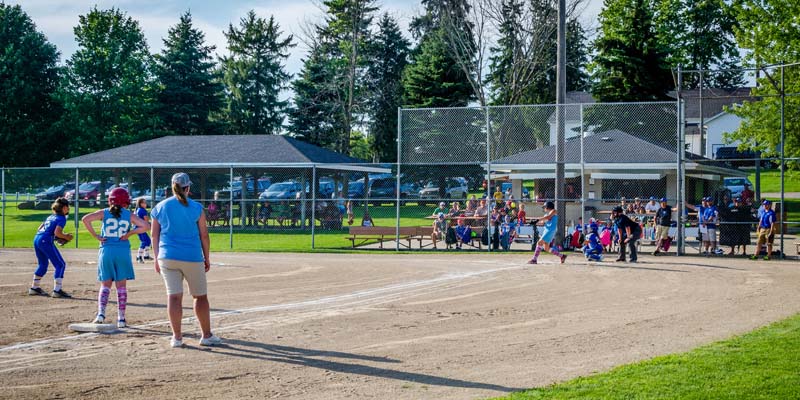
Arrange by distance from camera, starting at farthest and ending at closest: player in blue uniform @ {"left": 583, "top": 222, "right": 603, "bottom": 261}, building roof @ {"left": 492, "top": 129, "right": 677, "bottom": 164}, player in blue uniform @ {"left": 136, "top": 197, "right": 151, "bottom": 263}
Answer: building roof @ {"left": 492, "top": 129, "right": 677, "bottom": 164}
player in blue uniform @ {"left": 583, "top": 222, "right": 603, "bottom": 261}
player in blue uniform @ {"left": 136, "top": 197, "right": 151, "bottom": 263}

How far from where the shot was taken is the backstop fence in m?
23.8

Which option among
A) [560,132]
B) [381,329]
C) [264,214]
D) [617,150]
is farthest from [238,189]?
[381,329]

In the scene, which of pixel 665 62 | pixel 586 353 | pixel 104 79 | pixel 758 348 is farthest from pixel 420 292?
pixel 104 79

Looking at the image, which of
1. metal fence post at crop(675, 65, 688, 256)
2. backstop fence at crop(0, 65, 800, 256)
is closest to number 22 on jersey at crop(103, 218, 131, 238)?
backstop fence at crop(0, 65, 800, 256)

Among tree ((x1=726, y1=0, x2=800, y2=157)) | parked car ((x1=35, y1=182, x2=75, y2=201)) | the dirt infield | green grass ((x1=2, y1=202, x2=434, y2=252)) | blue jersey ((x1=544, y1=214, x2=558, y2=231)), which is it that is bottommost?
the dirt infield

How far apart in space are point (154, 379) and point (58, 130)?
49869 mm

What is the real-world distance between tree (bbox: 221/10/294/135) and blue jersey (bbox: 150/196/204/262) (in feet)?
195

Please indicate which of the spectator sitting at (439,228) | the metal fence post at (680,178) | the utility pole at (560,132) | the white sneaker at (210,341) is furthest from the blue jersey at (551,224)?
the white sneaker at (210,341)

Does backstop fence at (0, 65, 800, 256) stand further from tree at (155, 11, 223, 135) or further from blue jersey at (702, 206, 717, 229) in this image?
tree at (155, 11, 223, 135)

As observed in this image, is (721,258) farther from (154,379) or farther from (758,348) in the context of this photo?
(154,379)

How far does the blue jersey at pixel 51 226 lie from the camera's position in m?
13.6

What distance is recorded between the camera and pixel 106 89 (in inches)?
2303

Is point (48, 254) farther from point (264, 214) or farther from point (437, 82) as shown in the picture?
point (437, 82)

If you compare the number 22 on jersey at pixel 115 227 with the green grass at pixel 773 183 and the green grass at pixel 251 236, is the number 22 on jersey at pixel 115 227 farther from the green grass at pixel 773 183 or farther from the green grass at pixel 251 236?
the green grass at pixel 773 183
